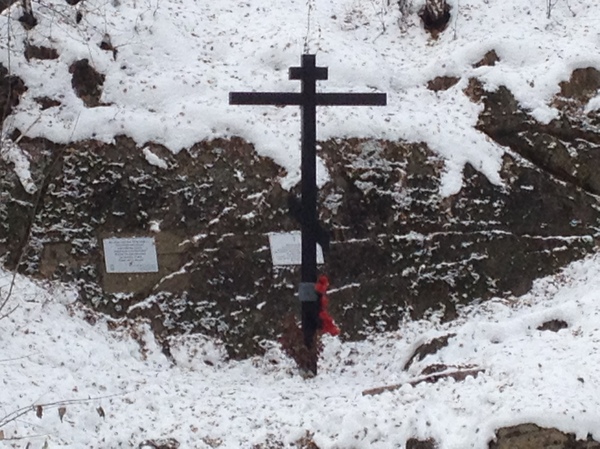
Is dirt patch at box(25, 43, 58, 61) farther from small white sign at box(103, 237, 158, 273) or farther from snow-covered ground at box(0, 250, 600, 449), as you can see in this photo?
snow-covered ground at box(0, 250, 600, 449)

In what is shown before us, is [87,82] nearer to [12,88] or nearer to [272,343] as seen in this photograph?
[12,88]

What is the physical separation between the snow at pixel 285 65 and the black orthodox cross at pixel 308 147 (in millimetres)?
1453

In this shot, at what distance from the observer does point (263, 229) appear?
8820 mm

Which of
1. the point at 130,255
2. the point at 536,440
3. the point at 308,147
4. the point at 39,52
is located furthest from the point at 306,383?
the point at 39,52

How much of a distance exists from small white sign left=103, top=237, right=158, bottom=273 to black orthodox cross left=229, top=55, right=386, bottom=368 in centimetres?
194

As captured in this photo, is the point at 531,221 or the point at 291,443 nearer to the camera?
the point at 291,443

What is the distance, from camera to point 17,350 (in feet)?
23.4

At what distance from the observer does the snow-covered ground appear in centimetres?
606

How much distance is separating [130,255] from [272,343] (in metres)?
1.81

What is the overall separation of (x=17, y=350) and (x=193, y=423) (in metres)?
1.79

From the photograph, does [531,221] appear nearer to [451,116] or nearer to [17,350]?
[451,116]

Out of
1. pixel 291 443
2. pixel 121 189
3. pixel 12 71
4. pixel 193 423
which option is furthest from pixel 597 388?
pixel 12 71

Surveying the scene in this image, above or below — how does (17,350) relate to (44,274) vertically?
below

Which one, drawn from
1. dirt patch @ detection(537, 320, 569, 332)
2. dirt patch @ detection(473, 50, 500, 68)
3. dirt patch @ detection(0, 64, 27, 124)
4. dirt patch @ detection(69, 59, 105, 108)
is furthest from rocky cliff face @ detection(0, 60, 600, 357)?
dirt patch @ detection(473, 50, 500, 68)
